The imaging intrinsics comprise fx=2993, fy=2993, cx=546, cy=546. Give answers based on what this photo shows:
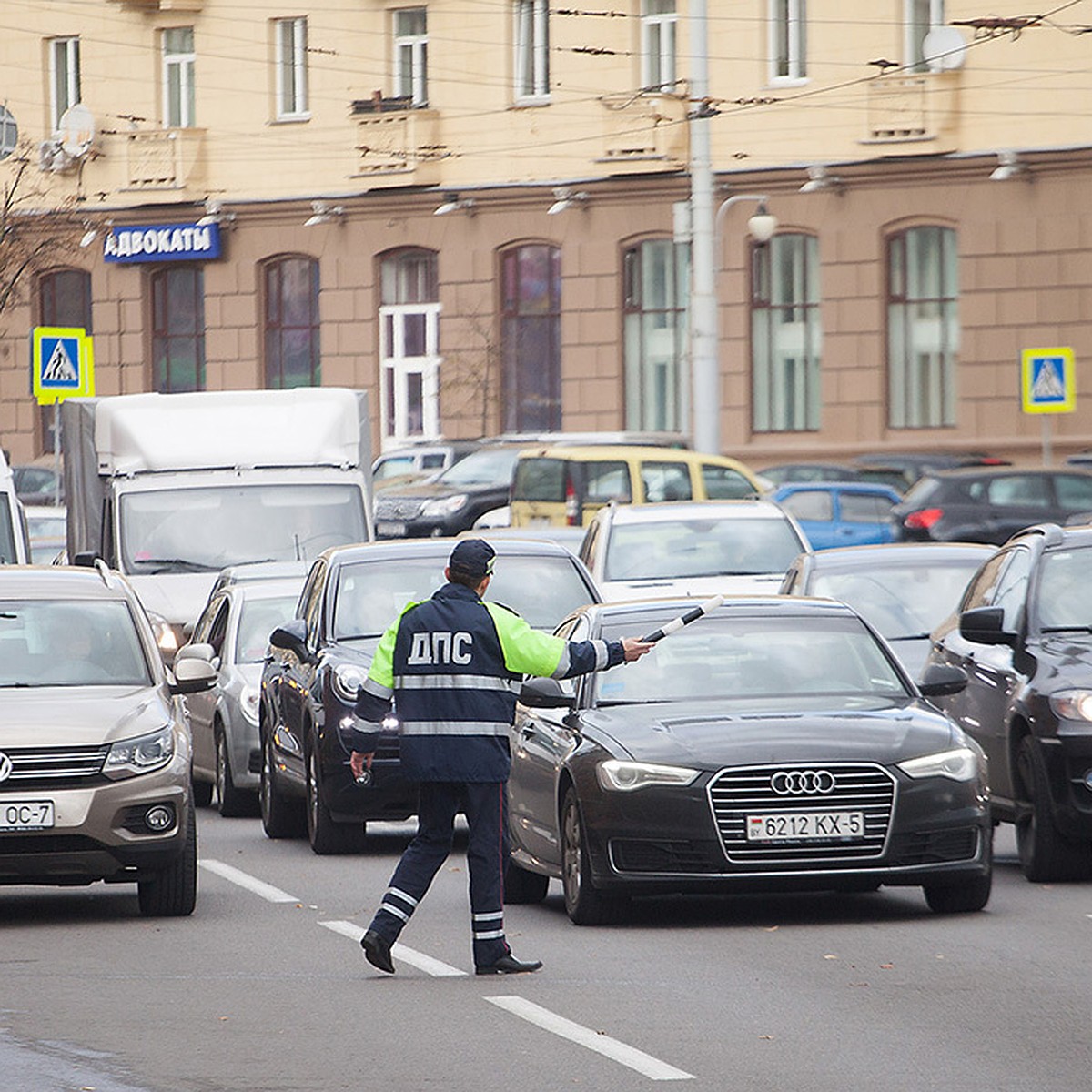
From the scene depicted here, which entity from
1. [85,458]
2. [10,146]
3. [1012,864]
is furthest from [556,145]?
[1012,864]

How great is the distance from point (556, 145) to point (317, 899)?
3566cm

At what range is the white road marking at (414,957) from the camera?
1088 cm

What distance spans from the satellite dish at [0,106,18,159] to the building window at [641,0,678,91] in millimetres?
12270

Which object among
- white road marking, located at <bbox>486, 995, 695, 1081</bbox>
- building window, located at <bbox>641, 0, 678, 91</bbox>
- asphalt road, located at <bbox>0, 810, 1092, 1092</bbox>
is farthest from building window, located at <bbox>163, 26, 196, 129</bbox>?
white road marking, located at <bbox>486, 995, 695, 1081</bbox>

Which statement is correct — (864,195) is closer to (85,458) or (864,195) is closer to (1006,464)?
(1006,464)

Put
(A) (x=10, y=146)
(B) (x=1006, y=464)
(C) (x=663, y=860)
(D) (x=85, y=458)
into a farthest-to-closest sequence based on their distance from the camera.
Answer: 1. (A) (x=10, y=146)
2. (B) (x=1006, y=464)
3. (D) (x=85, y=458)
4. (C) (x=663, y=860)

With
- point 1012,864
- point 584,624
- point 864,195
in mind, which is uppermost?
point 864,195

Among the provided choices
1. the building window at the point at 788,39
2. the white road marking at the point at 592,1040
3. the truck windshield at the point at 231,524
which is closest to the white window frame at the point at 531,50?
the building window at the point at 788,39

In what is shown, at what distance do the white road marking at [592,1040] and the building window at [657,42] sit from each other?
1513 inches

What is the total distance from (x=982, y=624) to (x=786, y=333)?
33275 mm

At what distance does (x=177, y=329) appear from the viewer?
52906mm

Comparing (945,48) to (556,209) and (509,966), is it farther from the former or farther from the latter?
(509,966)

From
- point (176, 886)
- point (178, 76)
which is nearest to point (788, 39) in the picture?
point (178, 76)

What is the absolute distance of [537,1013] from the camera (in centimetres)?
970
